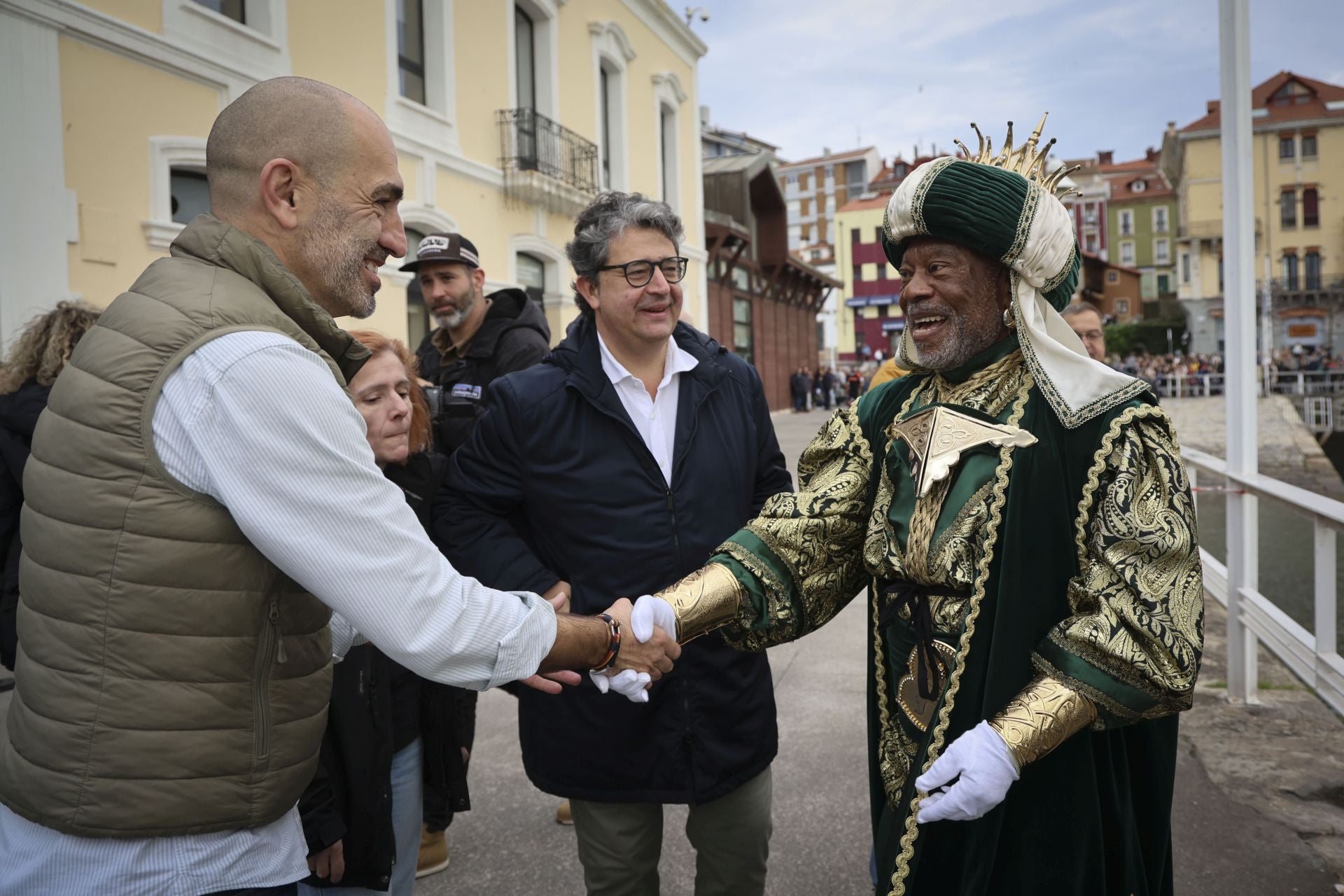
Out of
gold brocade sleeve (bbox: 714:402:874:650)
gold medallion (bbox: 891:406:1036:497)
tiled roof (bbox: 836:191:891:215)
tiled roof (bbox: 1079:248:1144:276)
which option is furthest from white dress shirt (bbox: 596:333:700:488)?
tiled roof (bbox: 1079:248:1144:276)

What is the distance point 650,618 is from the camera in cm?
213

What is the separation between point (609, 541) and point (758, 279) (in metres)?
23.6

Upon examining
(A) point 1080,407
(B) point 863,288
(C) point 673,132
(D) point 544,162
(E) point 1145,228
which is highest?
(E) point 1145,228

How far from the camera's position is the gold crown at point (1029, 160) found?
2049mm

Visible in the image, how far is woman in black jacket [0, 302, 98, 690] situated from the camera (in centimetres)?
332

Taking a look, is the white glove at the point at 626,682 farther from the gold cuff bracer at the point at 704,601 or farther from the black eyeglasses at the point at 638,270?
the black eyeglasses at the point at 638,270

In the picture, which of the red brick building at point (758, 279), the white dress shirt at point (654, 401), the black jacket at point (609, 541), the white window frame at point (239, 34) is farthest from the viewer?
the red brick building at point (758, 279)

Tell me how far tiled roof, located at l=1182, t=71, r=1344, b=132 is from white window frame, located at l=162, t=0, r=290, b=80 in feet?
21.5

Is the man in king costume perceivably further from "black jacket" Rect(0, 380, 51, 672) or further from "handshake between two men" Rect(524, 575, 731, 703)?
"black jacket" Rect(0, 380, 51, 672)

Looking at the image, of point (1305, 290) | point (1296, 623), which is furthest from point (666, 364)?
point (1305, 290)

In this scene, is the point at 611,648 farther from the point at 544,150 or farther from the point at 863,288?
the point at 863,288

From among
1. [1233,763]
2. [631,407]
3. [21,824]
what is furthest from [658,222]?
[1233,763]

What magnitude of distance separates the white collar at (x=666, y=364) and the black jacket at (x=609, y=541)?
4 centimetres

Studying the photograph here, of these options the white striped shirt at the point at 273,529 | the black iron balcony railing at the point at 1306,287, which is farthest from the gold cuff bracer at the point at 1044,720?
the black iron balcony railing at the point at 1306,287
